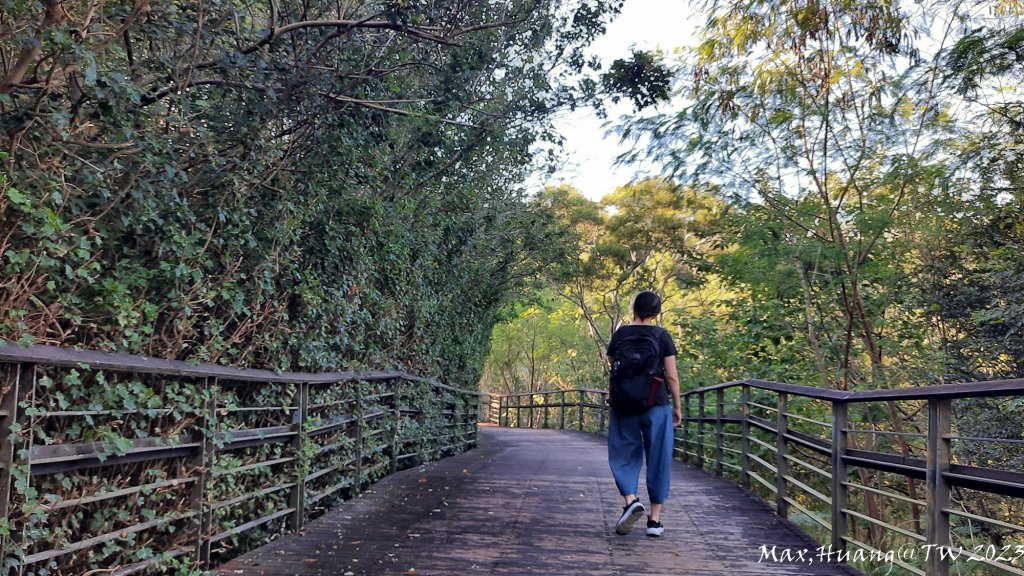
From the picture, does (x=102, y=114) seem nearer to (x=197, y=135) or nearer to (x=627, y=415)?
(x=197, y=135)

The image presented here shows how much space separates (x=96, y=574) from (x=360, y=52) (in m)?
Answer: 3.50

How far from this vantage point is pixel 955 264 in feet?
34.3

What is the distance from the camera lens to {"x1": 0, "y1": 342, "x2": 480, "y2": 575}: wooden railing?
8.92 ft

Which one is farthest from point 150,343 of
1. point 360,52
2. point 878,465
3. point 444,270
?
point 444,270

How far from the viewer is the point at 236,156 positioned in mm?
4184

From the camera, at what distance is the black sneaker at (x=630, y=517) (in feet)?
16.1

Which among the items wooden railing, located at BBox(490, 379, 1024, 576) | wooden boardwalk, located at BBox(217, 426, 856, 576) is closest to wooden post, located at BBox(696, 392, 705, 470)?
wooden railing, located at BBox(490, 379, 1024, 576)

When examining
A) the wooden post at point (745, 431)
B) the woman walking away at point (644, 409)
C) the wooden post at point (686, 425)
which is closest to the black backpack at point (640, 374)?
the woman walking away at point (644, 409)

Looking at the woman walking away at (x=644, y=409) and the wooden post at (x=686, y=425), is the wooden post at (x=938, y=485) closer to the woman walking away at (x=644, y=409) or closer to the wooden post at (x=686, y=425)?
the woman walking away at (x=644, y=409)

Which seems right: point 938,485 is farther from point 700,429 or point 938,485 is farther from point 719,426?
point 700,429

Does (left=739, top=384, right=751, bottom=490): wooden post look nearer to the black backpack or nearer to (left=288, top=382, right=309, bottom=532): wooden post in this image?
the black backpack

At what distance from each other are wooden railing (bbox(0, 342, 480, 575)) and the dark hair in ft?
7.34

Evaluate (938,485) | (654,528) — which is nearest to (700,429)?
(654,528)

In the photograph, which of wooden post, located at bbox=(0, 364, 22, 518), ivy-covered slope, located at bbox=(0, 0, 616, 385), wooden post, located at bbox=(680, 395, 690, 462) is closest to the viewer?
wooden post, located at bbox=(0, 364, 22, 518)
